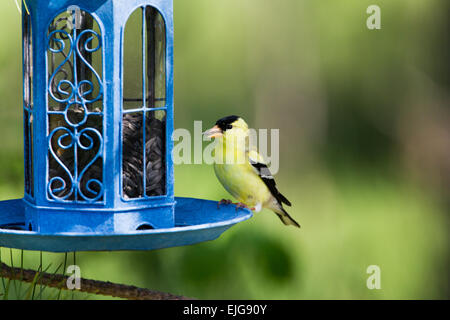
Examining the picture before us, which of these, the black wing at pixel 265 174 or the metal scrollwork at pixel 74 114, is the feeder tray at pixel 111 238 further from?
the black wing at pixel 265 174

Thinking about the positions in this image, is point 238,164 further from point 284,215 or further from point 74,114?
point 74,114

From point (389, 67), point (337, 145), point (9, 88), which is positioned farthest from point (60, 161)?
point (389, 67)

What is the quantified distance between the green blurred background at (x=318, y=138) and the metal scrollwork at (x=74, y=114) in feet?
6.42

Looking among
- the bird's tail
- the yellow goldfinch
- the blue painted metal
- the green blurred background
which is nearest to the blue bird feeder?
the blue painted metal

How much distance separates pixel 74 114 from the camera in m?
Result: 2.92

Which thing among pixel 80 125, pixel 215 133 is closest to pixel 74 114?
pixel 80 125

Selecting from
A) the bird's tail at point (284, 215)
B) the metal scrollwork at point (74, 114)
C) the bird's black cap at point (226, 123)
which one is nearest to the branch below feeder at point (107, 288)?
the metal scrollwork at point (74, 114)

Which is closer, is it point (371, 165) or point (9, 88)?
point (9, 88)

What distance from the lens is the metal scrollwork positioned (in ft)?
9.27

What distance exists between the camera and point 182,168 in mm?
5211

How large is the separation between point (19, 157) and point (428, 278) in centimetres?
350

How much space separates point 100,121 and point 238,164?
4.08ft

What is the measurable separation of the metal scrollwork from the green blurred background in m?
1.96

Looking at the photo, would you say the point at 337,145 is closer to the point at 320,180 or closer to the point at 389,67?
the point at 320,180
